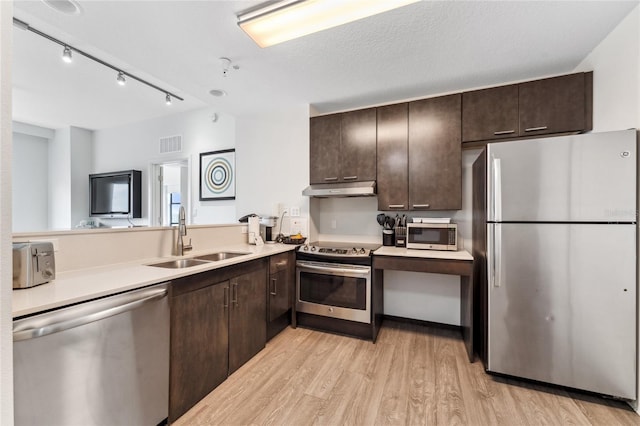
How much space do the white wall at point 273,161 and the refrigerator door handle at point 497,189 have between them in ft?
6.30

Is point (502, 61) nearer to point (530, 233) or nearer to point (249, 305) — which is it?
point (530, 233)

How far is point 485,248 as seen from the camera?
2.06 meters

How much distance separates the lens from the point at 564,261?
1794 millimetres

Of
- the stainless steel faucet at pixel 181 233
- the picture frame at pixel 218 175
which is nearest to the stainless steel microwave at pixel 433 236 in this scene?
the stainless steel faucet at pixel 181 233

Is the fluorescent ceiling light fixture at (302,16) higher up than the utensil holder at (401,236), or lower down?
higher up

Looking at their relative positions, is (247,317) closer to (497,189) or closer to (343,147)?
(343,147)

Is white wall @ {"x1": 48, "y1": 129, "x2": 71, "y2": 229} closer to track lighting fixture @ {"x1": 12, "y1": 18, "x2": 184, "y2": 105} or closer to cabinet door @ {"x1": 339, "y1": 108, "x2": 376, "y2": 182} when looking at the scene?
track lighting fixture @ {"x1": 12, "y1": 18, "x2": 184, "y2": 105}

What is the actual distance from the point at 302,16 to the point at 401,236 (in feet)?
7.06

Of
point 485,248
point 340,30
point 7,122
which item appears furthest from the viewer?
point 485,248

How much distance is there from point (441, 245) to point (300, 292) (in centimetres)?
154

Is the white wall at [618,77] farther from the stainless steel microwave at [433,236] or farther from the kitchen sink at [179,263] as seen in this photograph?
the kitchen sink at [179,263]

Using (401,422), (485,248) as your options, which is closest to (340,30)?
(485,248)

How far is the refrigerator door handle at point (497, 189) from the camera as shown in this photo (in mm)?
1939

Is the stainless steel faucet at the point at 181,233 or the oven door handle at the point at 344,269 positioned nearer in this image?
the stainless steel faucet at the point at 181,233
